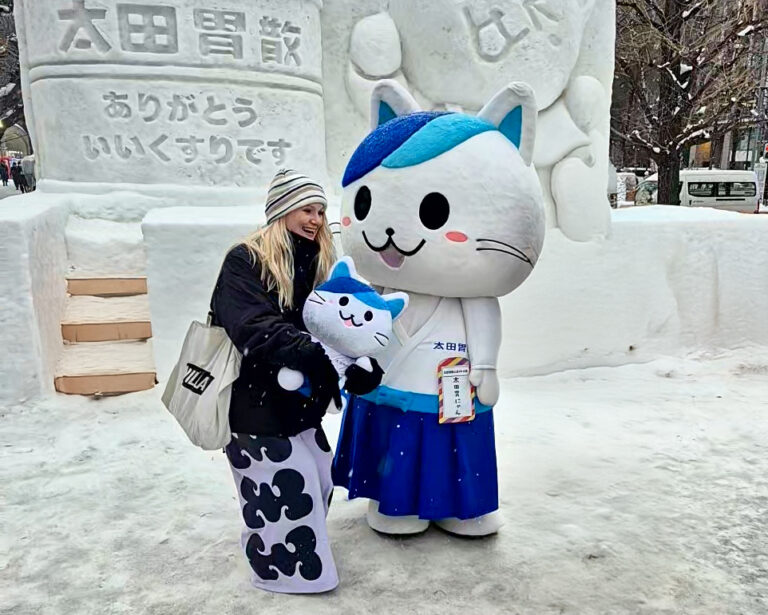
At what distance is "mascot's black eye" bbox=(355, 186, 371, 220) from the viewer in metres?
2.53

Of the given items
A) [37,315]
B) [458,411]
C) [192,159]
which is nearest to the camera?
[458,411]

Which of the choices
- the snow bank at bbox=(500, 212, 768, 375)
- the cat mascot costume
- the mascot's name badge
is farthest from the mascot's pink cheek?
the snow bank at bbox=(500, 212, 768, 375)

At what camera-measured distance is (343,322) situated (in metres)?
2.13

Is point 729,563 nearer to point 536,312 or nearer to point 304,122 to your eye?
point 536,312

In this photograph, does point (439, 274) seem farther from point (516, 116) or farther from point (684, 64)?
point (684, 64)

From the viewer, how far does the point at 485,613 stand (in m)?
2.34

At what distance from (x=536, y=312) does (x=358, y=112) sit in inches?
77.0

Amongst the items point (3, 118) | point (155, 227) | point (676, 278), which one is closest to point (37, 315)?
point (155, 227)

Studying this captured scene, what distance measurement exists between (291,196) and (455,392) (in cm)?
95

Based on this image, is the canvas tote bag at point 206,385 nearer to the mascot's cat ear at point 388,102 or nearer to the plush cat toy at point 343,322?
the plush cat toy at point 343,322

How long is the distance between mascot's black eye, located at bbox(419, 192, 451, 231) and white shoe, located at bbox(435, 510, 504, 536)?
122cm

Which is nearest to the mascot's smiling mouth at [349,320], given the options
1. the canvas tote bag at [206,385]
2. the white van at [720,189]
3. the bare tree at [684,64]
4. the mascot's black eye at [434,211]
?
the canvas tote bag at [206,385]

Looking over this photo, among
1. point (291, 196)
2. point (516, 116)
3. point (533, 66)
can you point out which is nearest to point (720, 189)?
point (533, 66)

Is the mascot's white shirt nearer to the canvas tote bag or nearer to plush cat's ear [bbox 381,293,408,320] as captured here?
plush cat's ear [bbox 381,293,408,320]
